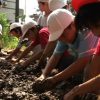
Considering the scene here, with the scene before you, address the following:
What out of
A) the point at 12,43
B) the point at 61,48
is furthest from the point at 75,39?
the point at 12,43

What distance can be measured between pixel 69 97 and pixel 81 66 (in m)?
0.86

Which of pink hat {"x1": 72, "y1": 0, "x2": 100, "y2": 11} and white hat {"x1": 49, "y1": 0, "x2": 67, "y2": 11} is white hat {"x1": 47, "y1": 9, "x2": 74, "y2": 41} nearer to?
pink hat {"x1": 72, "y1": 0, "x2": 100, "y2": 11}

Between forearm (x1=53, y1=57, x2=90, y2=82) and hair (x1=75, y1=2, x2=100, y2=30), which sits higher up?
hair (x1=75, y1=2, x2=100, y2=30)

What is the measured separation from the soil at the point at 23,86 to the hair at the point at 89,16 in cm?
72

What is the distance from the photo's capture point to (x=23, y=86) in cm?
439

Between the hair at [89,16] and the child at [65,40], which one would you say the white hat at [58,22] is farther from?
the hair at [89,16]

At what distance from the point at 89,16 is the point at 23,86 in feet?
5.87

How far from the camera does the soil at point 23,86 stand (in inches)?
150

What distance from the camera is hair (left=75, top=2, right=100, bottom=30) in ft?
9.25

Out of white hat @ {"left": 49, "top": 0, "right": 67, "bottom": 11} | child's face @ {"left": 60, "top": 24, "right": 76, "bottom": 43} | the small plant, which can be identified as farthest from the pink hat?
the small plant

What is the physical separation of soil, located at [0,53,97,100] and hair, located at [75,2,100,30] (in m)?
0.72

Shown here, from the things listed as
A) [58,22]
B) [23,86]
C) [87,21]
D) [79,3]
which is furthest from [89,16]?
[23,86]

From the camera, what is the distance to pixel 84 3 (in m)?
2.92

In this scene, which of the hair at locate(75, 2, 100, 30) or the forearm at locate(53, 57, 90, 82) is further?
the forearm at locate(53, 57, 90, 82)
